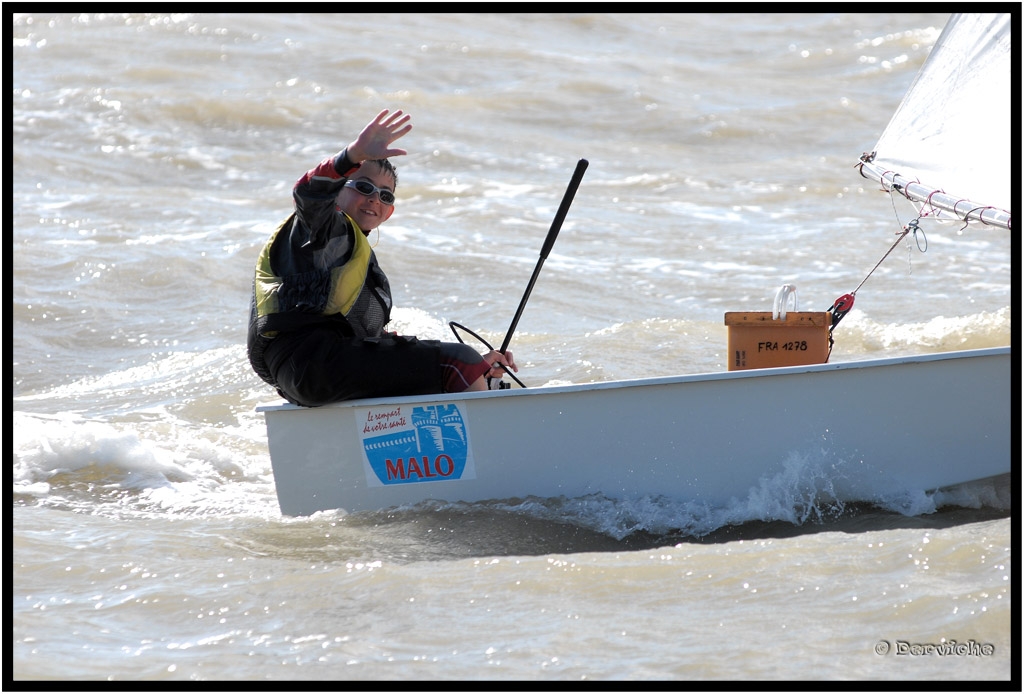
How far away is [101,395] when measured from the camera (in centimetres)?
549

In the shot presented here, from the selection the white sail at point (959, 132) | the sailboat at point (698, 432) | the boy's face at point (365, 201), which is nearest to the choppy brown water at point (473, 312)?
the sailboat at point (698, 432)

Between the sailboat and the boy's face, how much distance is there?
556 mm

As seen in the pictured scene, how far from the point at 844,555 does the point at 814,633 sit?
45 centimetres

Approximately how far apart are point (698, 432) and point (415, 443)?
85cm

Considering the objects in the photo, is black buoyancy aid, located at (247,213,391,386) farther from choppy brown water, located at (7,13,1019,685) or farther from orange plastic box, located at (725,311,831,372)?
orange plastic box, located at (725,311,831,372)

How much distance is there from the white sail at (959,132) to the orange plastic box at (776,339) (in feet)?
2.07

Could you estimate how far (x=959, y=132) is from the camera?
3984 mm

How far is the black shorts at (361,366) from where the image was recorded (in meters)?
3.28

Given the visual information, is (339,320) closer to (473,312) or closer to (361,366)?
(361,366)

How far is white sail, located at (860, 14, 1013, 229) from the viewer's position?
3.69 metres

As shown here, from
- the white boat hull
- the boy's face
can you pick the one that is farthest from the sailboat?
the boy's face

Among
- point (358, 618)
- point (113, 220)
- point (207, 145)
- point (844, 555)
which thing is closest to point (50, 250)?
point (113, 220)

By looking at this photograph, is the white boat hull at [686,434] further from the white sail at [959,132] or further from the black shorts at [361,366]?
Answer: the white sail at [959,132]

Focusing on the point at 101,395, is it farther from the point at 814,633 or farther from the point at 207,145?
the point at 207,145
